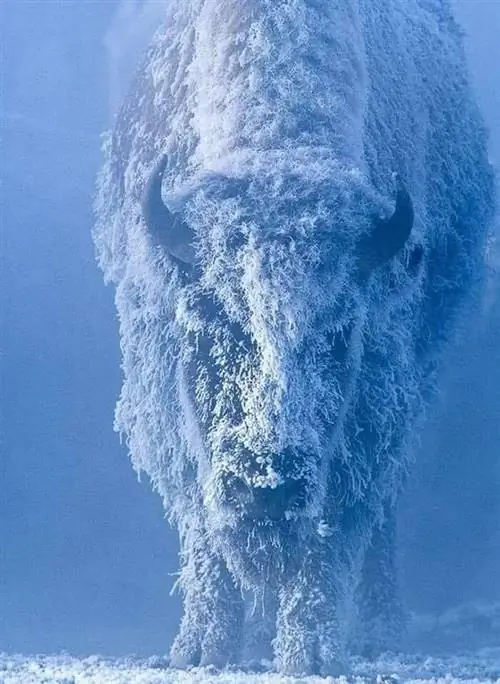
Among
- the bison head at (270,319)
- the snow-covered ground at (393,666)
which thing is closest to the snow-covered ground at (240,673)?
the snow-covered ground at (393,666)

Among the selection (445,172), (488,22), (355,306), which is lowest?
(355,306)

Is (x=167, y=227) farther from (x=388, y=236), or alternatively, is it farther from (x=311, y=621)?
(x=311, y=621)

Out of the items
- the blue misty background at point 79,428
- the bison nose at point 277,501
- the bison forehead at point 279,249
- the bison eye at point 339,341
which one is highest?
the blue misty background at point 79,428

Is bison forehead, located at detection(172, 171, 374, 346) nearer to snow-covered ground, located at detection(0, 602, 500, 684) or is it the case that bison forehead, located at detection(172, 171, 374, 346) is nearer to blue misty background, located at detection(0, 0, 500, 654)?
snow-covered ground, located at detection(0, 602, 500, 684)

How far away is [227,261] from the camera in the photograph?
3557 mm

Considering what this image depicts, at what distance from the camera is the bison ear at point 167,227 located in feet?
12.2

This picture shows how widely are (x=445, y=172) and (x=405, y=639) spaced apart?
297 cm

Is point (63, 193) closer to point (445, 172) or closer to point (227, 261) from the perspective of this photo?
point (445, 172)

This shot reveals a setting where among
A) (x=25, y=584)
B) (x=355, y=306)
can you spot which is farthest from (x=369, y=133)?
(x=25, y=584)

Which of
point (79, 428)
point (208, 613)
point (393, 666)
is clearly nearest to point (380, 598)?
point (393, 666)

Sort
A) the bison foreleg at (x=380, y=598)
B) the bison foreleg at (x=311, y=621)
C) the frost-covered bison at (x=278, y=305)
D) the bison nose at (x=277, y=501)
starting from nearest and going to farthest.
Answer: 1. the bison nose at (x=277, y=501)
2. the frost-covered bison at (x=278, y=305)
3. the bison foreleg at (x=311, y=621)
4. the bison foreleg at (x=380, y=598)

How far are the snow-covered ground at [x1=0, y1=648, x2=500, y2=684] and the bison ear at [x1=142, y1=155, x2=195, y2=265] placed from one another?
163 cm

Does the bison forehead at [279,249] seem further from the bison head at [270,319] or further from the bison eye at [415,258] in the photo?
the bison eye at [415,258]

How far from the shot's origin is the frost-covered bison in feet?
11.2
